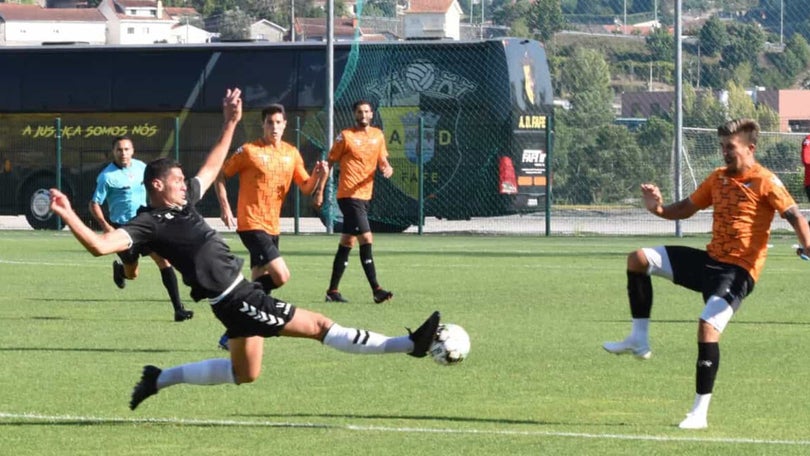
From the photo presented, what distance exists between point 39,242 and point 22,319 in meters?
14.8

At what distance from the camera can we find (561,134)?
3991 centimetres

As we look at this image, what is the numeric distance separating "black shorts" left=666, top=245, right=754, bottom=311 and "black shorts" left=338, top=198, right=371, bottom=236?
7.82 m

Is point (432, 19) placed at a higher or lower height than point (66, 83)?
higher

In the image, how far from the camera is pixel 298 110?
35.9 metres

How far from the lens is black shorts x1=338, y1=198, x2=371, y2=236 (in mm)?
17828

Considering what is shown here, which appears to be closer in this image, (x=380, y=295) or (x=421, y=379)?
(x=421, y=379)

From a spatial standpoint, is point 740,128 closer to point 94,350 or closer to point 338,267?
point 94,350

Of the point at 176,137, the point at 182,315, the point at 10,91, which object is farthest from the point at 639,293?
the point at 10,91

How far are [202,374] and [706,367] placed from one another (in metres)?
2.83

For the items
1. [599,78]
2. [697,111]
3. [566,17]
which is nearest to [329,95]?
[697,111]

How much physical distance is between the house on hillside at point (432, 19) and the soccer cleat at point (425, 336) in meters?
26.6

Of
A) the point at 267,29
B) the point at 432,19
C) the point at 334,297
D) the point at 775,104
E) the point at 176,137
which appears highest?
the point at 267,29

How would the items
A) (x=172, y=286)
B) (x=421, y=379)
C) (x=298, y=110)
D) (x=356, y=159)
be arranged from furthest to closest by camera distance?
(x=298, y=110)
(x=356, y=159)
(x=172, y=286)
(x=421, y=379)

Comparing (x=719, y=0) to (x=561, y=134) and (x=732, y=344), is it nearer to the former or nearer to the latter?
(x=561, y=134)
